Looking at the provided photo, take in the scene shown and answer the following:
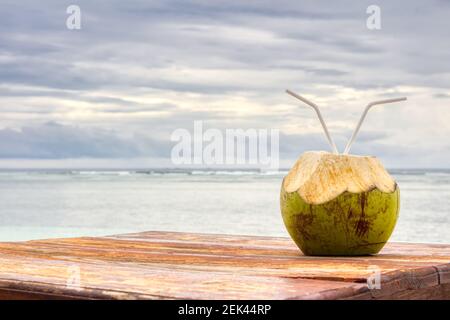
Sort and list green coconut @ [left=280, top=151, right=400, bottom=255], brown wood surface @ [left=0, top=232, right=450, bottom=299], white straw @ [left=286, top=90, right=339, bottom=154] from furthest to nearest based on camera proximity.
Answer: white straw @ [left=286, top=90, right=339, bottom=154]
green coconut @ [left=280, top=151, right=400, bottom=255]
brown wood surface @ [left=0, top=232, right=450, bottom=299]

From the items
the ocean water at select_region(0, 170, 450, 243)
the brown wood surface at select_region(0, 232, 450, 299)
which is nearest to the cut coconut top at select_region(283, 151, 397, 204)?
the brown wood surface at select_region(0, 232, 450, 299)

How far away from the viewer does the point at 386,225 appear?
1.98m

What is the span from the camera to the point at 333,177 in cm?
196

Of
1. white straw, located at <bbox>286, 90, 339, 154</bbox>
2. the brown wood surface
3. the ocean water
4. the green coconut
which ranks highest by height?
the ocean water

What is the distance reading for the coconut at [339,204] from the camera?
193 centimetres

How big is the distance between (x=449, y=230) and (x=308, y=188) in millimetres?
8277

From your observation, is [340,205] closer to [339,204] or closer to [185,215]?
Result: [339,204]

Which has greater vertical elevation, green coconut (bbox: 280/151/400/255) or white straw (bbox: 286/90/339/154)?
white straw (bbox: 286/90/339/154)

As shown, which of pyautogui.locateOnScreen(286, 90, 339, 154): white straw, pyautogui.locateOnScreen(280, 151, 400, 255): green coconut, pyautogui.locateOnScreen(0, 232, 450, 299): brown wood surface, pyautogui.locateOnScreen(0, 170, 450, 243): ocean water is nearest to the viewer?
pyautogui.locateOnScreen(0, 232, 450, 299): brown wood surface

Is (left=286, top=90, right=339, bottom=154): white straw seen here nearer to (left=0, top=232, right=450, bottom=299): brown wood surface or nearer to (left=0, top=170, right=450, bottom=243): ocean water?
(left=0, top=232, right=450, bottom=299): brown wood surface

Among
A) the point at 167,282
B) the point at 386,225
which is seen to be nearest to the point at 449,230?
the point at 386,225

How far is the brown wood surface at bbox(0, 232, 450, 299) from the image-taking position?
1.31 m

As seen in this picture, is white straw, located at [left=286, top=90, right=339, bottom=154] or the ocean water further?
the ocean water
